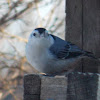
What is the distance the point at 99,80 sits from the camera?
1382 mm

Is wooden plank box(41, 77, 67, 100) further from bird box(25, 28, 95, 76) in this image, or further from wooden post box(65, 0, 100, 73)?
wooden post box(65, 0, 100, 73)

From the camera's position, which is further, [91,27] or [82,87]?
[91,27]

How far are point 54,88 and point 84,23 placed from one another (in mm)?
1090

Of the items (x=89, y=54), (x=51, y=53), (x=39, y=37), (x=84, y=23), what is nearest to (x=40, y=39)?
(x=39, y=37)

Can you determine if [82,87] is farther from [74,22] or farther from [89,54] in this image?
[74,22]

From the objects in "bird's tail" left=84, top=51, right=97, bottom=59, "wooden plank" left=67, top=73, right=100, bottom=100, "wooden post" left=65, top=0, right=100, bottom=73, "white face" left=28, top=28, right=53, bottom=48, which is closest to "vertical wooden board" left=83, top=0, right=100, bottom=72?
"wooden post" left=65, top=0, right=100, bottom=73

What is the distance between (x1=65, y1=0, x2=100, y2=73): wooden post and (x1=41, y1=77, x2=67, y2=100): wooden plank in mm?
959

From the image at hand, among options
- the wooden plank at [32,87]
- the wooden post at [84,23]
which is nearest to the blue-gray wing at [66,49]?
the wooden post at [84,23]

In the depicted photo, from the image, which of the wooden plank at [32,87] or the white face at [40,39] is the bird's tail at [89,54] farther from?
the wooden plank at [32,87]

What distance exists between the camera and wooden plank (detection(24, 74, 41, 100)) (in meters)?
1.43

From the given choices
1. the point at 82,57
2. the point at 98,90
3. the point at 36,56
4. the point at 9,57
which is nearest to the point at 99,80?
the point at 98,90

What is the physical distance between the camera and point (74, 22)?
2.36m

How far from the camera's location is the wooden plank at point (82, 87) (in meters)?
1.38

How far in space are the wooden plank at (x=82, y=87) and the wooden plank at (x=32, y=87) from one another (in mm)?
164
